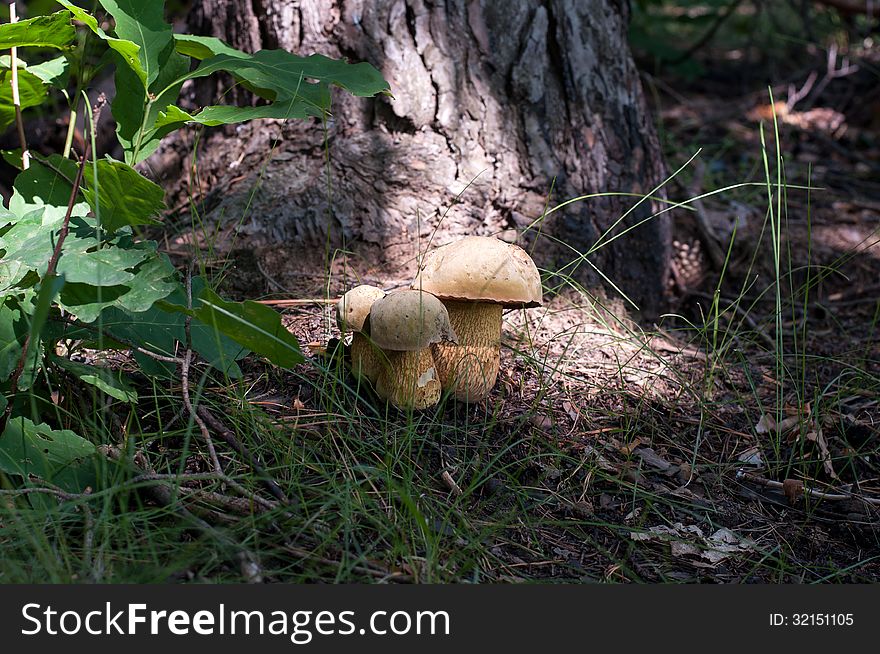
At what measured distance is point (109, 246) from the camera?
5.65 feet

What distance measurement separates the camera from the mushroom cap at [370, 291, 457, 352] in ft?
6.03

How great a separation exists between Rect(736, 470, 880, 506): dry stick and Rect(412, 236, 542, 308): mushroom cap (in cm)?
76

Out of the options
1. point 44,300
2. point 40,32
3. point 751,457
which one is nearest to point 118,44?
point 40,32

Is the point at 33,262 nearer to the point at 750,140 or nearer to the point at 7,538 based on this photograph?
the point at 7,538

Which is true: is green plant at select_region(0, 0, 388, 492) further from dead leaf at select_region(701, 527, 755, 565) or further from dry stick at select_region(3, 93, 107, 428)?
dead leaf at select_region(701, 527, 755, 565)

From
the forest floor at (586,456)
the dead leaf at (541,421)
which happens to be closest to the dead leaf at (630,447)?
the forest floor at (586,456)

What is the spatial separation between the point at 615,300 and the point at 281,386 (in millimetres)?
1263

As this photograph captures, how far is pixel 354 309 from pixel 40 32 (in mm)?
945

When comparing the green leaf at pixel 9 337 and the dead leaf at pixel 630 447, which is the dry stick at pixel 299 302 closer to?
the green leaf at pixel 9 337

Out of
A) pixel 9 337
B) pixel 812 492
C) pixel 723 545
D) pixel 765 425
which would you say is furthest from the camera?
pixel 765 425

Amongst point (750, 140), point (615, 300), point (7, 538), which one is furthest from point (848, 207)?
point (7, 538)

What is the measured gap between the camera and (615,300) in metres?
2.73

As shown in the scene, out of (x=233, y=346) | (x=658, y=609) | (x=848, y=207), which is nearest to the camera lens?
(x=658, y=609)

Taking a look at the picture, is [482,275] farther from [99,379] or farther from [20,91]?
[20,91]
